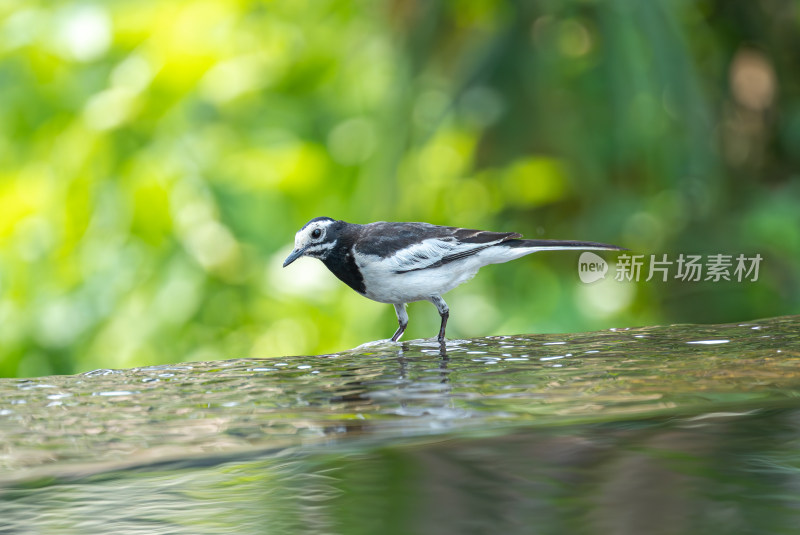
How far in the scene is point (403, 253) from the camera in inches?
104

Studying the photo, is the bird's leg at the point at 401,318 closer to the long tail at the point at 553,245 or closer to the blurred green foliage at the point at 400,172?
the long tail at the point at 553,245

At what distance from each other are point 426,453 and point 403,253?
1.32 metres

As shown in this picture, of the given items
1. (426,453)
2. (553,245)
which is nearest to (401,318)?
(553,245)

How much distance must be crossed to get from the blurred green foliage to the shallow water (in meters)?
2.08

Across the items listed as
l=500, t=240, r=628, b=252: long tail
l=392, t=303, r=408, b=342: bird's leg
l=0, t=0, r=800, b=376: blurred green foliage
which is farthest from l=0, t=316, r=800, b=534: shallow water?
l=0, t=0, r=800, b=376: blurred green foliage

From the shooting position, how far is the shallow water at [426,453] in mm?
1136

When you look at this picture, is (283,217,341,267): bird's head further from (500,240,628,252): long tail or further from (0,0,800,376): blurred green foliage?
(0,0,800,376): blurred green foliage

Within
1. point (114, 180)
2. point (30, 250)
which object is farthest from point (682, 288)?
point (30, 250)

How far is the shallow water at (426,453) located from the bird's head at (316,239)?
0.82m

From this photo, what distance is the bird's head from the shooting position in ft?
8.70

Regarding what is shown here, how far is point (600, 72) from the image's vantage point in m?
4.04

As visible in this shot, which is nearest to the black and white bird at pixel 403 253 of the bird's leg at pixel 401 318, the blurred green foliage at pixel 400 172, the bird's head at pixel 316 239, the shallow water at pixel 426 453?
the bird's head at pixel 316 239

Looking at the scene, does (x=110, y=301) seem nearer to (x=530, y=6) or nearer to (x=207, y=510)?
(x=530, y=6)

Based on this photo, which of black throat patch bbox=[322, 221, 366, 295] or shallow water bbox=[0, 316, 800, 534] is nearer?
shallow water bbox=[0, 316, 800, 534]
